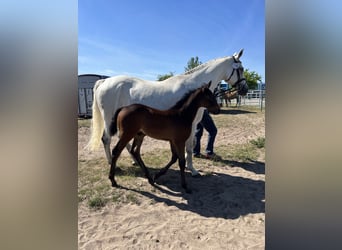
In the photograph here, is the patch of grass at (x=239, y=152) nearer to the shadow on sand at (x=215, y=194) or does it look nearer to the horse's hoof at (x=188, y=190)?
the shadow on sand at (x=215, y=194)

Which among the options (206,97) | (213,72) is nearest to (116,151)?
(206,97)

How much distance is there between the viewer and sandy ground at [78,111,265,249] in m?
2.04

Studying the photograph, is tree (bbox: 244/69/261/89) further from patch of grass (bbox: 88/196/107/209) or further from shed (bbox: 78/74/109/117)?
patch of grass (bbox: 88/196/107/209)

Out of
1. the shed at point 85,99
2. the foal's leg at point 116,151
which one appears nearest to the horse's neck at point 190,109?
the foal's leg at point 116,151

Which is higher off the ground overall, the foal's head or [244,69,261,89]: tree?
[244,69,261,89]: tree

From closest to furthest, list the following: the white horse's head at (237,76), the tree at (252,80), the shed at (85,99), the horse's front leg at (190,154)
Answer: the horse's front leg at (190,154) < the white horse's head at (237,76) < the shed at (85,99) < the tree at (252,80)

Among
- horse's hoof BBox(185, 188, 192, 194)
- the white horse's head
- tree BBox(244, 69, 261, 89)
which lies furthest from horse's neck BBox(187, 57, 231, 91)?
tree BBox(244, 69, 261, 89)

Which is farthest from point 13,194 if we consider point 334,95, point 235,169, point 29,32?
point 235,169

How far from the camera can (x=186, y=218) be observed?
2.46 metres

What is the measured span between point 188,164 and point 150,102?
3.86ft

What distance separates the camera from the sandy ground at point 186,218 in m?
2.04

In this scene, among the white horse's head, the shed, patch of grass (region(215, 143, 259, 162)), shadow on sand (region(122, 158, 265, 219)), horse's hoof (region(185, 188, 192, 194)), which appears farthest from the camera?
the shed

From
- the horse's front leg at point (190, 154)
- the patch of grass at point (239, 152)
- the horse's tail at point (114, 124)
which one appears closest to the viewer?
the horse's tail at point (114, 124)

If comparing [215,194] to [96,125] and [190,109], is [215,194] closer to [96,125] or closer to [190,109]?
[190,109]
